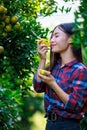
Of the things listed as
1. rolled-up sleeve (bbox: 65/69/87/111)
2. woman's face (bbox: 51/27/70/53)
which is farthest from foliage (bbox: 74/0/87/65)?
woman's face (bbox: 51/27/70/53)

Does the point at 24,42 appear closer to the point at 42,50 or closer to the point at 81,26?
the point at 42,50

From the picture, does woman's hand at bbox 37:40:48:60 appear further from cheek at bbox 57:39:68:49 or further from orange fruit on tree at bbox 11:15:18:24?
orange fruit on tree at bbox 11:15:18:24

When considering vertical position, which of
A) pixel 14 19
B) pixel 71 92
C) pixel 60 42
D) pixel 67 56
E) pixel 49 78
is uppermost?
pixel 14 19

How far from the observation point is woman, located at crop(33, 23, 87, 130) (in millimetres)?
3254

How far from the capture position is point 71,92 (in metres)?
3.33

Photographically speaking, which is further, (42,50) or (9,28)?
(9,28)

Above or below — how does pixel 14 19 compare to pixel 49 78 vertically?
above

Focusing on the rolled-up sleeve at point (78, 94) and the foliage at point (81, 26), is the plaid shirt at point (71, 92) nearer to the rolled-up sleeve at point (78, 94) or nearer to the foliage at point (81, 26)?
the rolled-up sleeve at point (78, 94)

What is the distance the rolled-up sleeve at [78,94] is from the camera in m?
3.25

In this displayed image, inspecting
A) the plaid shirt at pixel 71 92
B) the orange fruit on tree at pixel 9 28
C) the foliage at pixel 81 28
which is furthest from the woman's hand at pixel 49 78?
the orange fruit on tree at pixel 9 28

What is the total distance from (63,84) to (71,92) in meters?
0.08

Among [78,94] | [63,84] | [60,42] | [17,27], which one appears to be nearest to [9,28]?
[17,27]

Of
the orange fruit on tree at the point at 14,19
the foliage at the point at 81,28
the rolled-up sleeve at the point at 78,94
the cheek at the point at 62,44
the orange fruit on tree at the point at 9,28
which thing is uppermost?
the foliage at the point at 81,28

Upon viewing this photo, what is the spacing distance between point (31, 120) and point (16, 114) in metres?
1.50
